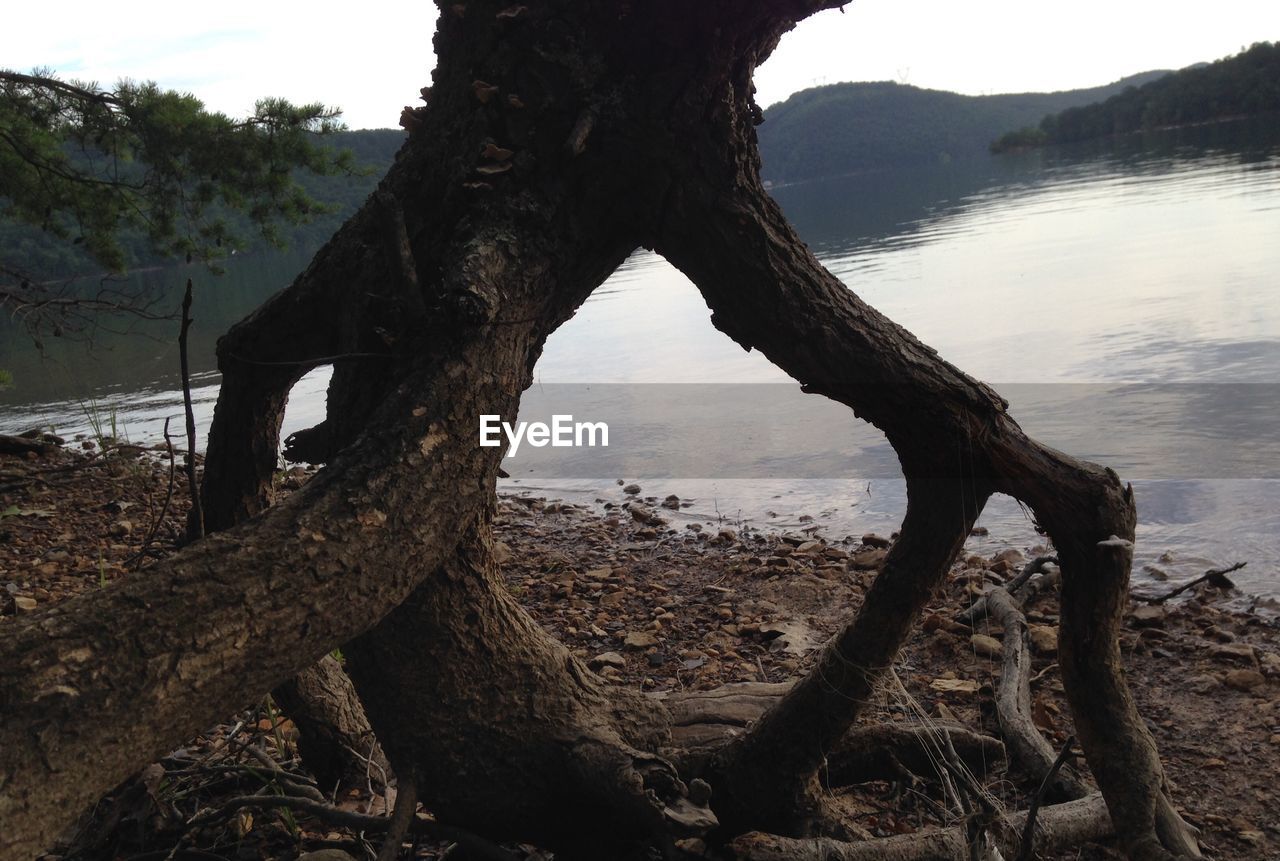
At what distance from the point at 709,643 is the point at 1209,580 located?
260 centimetres

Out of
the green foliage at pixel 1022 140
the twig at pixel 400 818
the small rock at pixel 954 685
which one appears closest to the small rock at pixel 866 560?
the small rock at pixel 954 685

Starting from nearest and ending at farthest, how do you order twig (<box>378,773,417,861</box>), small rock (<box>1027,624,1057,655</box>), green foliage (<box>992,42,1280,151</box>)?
twig (<box>378,773,417,861</box>) → small rock (<box>1027,624,1057,655</box>) → green foliage (<box>992,42,1280,151</box>)

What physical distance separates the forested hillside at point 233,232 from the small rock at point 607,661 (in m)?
2.33

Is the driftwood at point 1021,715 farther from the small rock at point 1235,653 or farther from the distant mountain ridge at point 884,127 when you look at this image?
the distant mountain ridge at point 884,127

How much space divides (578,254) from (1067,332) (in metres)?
10.1

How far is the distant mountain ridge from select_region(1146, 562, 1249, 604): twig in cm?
7773

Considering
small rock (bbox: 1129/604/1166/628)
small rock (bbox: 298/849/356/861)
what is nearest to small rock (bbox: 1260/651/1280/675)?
small rock (bbox: 1129/604/1166/628)

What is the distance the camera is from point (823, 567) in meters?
5.98

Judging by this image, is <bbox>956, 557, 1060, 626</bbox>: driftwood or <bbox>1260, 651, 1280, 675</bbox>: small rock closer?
<bbox>1260, 651, 1280, 675</bbox>: small rock

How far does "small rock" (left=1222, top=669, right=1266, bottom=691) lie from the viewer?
4.05 meters

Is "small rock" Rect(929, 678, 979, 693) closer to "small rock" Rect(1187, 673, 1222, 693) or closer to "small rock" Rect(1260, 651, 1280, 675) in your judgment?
"small rock" Rect(1187, 673, 1222, 693)

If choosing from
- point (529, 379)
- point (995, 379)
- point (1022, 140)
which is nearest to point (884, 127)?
point (1022, 140)

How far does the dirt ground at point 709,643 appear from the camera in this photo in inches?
122

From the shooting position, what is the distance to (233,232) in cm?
834
